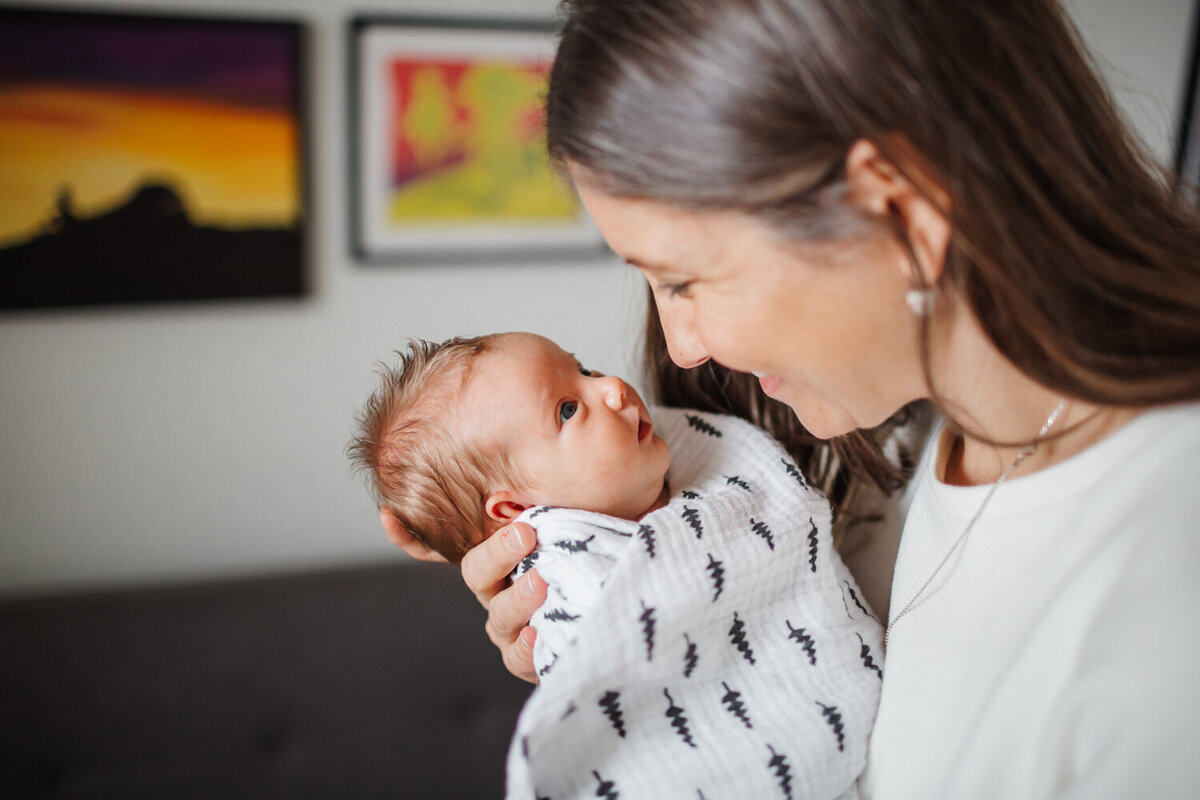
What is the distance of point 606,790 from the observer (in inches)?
32.0

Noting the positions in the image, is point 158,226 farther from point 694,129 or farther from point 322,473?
point 694,129

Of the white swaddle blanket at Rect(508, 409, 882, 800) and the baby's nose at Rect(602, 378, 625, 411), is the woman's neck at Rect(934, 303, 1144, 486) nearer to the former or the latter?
the white swaddle blanket at Rect(508, 409, 882, 800)

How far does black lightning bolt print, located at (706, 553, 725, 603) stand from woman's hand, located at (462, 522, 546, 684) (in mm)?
185

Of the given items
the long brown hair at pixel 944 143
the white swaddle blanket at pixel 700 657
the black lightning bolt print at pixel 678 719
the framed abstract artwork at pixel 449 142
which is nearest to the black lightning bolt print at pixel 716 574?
A: the white swaddle blanket at pixel 700 657

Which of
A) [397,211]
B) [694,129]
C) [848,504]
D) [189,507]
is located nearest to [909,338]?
A: [694,129]

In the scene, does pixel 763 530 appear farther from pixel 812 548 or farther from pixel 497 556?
pixel 497 556

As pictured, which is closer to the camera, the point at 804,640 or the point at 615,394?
the point at 804,640

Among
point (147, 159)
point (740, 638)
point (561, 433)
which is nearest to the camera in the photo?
point (740, 638)

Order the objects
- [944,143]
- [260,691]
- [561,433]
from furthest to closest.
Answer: [260,691] < [561,433] < [944,143]

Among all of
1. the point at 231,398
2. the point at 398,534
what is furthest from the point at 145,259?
the point at 398,534

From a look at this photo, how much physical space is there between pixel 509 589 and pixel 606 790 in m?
0.24

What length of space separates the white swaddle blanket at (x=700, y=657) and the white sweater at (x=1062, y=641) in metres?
0.07

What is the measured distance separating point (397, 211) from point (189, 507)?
0.80 meters

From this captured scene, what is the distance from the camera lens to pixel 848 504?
3.81 ft
